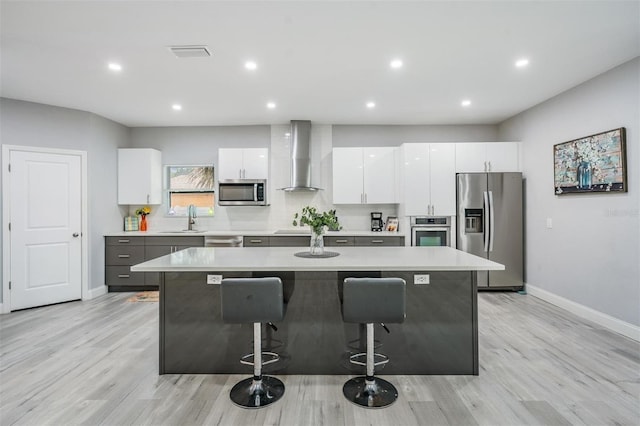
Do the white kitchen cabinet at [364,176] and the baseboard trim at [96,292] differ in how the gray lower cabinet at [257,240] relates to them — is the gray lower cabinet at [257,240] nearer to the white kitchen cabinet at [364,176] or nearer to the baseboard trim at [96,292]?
the white kitchen cabinet at [364,176]

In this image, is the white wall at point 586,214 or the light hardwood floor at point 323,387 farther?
the white wall at point 586,214

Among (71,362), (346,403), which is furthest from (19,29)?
(346,403)

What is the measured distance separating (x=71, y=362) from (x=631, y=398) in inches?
165

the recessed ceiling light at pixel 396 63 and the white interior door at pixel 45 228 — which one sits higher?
the recessed ceiling light at pixel 396 63

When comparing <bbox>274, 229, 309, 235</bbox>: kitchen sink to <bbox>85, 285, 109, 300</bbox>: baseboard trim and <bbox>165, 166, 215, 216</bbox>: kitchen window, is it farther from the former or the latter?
<bbox>85, 285, 109, 300</bbox>: baseboard trim

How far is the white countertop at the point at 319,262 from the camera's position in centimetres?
222

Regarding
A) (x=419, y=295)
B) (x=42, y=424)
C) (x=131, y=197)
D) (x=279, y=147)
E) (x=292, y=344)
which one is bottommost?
(x=42, y=424)

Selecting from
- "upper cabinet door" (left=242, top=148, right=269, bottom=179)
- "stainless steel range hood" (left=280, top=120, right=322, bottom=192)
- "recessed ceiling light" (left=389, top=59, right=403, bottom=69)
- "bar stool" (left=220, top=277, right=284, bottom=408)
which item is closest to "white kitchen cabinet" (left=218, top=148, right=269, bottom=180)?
"upper cabinet door" (left=242, top=148, right=269, bottom=179)

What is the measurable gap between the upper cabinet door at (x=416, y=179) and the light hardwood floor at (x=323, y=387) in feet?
6.39

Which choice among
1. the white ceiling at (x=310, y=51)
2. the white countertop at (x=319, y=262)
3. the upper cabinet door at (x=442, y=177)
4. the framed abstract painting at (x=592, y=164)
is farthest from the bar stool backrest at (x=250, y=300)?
the framed abstract painting at (x=592, y=164)

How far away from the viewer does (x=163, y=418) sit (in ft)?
6.50

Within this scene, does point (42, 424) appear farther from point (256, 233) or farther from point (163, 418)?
point (256, 233)

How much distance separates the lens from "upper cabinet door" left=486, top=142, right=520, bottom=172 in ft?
15.7

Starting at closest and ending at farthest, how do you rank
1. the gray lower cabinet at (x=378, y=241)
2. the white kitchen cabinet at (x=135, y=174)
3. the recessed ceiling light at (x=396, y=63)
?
the recessed ceiling light at (x=396, y=63)
the gray lower cabinet at (x=378, y=241)
the white kitchen cabinet at (x=135, y=174)
